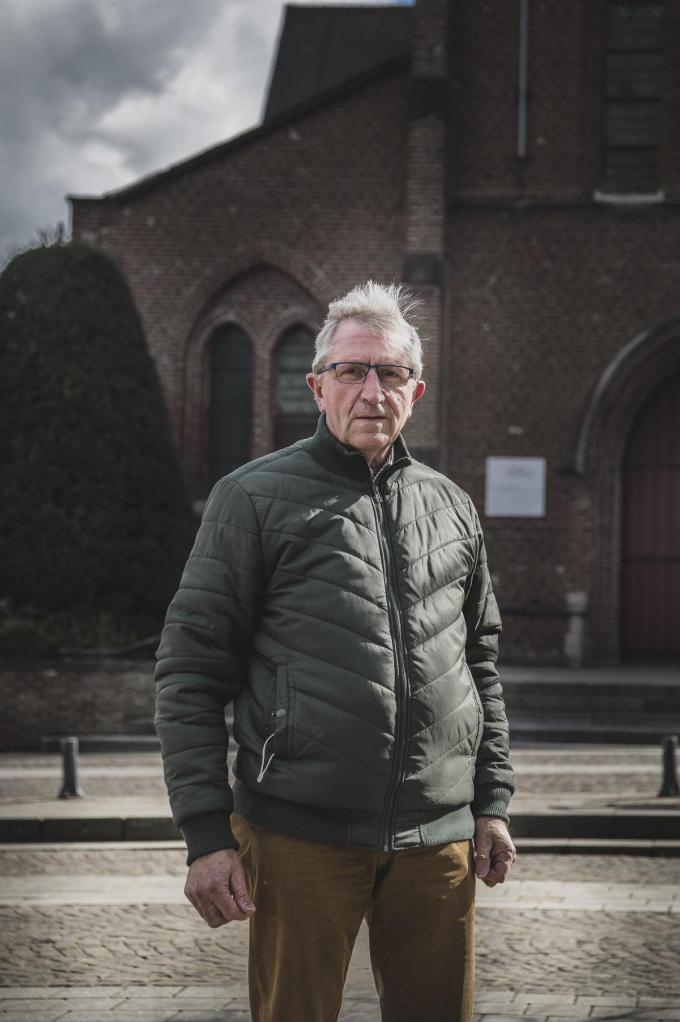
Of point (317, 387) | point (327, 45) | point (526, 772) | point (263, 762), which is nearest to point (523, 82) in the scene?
point (327, 45)

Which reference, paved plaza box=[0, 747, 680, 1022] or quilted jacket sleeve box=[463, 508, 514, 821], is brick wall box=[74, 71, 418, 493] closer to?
paved plaza box=[0, 747, 680, 1022]

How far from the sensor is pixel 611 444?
19.4 metres

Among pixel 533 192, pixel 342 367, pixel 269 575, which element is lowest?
pixel 269 575

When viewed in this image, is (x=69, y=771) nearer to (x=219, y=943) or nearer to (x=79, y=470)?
(x=219, y=943)

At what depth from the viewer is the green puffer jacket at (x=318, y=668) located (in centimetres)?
281

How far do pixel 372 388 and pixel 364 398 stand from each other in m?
0.03

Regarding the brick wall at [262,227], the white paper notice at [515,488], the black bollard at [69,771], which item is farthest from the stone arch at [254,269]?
the black bollard at [69,771]

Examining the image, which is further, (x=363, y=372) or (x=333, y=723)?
(x=363, y=372)

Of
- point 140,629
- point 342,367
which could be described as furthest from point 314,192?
point 342,367

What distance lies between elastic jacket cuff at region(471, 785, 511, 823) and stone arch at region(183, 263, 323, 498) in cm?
1741

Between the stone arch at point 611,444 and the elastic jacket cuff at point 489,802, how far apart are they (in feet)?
53.6

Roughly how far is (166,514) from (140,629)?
1.35m

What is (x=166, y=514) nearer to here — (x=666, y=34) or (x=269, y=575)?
(x=666, y=34)

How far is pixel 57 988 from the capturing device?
16.9ft
